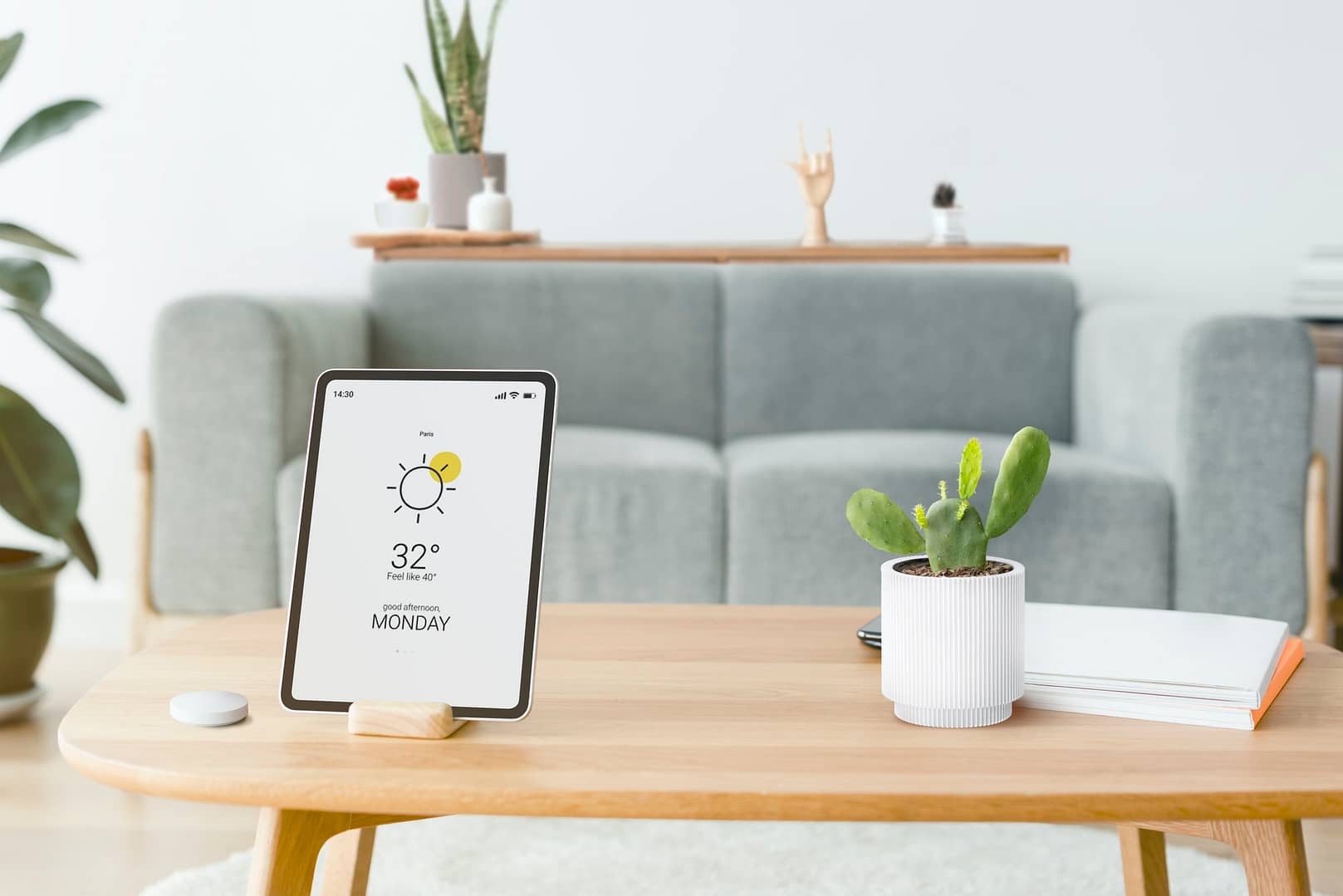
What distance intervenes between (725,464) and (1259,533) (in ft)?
2.57

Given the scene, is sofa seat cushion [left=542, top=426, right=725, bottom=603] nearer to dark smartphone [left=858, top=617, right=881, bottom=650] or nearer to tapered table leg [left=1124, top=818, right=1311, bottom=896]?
dark smartphone [left=858, top=617, right=881, bottom=650]

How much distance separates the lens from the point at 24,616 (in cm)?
197

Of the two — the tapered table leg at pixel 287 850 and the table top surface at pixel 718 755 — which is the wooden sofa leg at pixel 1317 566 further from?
the tapered table leg at pixel 287 850

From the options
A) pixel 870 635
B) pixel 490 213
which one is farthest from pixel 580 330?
pixel 870 635

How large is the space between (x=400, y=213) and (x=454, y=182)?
0.12m

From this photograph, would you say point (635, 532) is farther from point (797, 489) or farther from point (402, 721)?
point (402, 721)

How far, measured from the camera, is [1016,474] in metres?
0.78

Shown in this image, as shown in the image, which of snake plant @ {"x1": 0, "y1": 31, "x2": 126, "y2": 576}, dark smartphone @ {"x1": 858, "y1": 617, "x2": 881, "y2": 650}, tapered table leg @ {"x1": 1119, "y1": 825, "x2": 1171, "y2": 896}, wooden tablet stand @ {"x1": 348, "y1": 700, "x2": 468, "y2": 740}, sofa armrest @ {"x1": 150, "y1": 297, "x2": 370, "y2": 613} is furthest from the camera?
sofa armrest @ {"x1": 150, "y1": 297, "x2": 370, "y2": 613}

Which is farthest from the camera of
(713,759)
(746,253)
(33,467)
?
(746,253)

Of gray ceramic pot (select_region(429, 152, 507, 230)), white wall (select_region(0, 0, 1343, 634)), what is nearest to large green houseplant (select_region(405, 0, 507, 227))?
gray ceramic pot (select_region(429, 152, 507, 230))

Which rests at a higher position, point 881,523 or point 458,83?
point 458,83

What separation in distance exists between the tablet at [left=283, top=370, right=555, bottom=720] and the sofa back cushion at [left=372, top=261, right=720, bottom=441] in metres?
1.56

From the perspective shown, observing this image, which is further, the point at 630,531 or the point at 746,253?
the point at 746,253

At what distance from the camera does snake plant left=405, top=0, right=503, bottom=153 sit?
2.42m
